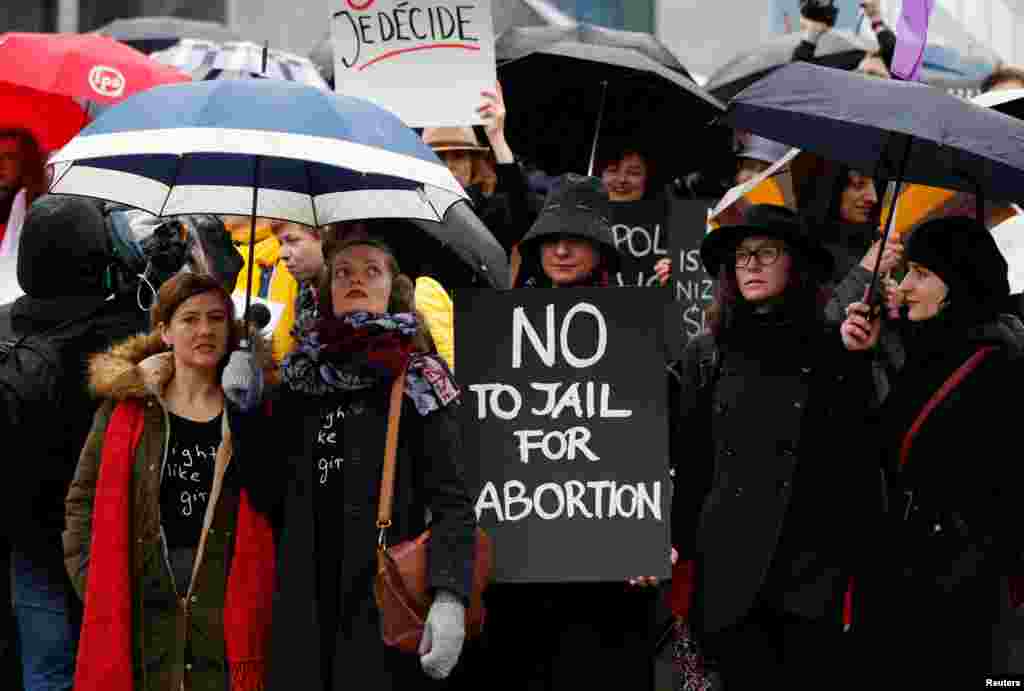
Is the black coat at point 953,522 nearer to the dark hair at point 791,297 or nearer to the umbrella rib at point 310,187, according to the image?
the dark hair at point 791,297

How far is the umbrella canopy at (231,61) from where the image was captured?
9797 mm

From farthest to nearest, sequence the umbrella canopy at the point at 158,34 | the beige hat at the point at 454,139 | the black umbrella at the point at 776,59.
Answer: the umbrella canopy at the point at 158,34, the black umbrella at the point at 776,59, the beige hat at the point at 454,139

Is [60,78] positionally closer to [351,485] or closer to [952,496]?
[351,485]

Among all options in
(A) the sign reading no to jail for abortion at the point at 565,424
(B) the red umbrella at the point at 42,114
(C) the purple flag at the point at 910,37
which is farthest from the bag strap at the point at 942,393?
(B) the red umbrella at the point at 42,114

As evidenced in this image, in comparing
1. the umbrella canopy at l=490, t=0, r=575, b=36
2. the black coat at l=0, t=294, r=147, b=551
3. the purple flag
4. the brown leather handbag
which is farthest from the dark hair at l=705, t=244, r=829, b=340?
the umbrella canopy at l=490, t=0, r=575, b=36

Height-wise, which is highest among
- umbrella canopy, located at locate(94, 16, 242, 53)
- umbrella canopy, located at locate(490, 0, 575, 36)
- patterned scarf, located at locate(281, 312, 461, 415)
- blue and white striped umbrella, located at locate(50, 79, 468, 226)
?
umbrella canopy, located at locate(94, 16, 242, 53)

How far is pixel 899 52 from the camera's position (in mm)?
6547

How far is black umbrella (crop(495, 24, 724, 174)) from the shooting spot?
8.04 metres

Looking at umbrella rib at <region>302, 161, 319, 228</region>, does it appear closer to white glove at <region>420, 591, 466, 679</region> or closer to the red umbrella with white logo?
white glove at <region>420, 591, 466, 679</region>

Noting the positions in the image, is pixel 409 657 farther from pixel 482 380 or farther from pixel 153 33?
pixel 153 33

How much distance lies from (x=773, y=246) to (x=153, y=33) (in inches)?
277

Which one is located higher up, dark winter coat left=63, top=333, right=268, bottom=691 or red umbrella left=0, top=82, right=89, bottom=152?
red umbrella left=0, top=82, right=89, bottom=152

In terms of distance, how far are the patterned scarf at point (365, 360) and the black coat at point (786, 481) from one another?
3.53 feet

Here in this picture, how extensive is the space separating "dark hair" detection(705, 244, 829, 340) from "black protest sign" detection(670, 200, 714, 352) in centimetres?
135
